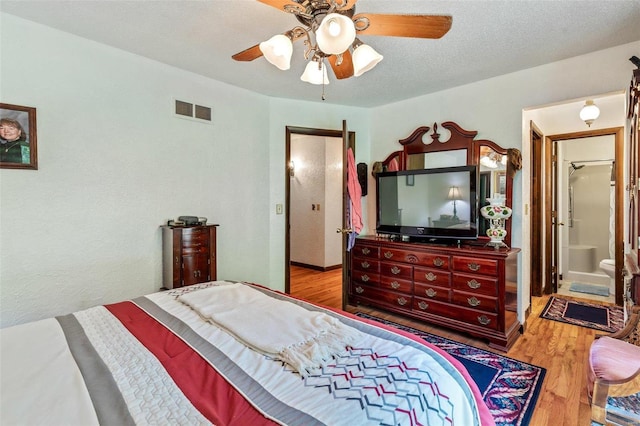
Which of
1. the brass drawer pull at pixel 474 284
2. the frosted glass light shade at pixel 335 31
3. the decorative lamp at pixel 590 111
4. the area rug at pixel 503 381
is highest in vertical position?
the decorative lamp at pixel 590 111

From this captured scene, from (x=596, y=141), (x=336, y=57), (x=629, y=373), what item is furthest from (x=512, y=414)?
(x=596, y=141)

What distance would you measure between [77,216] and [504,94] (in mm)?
3681

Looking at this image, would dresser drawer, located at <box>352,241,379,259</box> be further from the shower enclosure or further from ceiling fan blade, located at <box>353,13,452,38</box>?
the shower enclosure

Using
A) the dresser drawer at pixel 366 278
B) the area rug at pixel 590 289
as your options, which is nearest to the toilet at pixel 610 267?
the area rug at pixel 590 289

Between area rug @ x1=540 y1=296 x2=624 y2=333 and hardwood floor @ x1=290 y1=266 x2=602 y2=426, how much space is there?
108mm

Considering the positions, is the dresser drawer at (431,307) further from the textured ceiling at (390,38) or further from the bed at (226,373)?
the textured ceiling at (390,38)

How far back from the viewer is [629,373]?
4.77 feet

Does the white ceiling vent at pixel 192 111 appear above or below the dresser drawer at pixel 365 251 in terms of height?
above

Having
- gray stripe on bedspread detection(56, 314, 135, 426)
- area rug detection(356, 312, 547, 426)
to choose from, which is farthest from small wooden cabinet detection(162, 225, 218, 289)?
area rug detection(356, 312, 547, 426)

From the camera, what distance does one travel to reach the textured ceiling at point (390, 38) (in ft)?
6.10

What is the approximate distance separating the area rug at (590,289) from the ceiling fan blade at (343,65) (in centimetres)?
450

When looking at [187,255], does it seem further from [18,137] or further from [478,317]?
[478,317]

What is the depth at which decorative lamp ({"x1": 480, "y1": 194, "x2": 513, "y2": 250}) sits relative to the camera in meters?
2.77

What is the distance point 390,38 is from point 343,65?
57 centimetres
